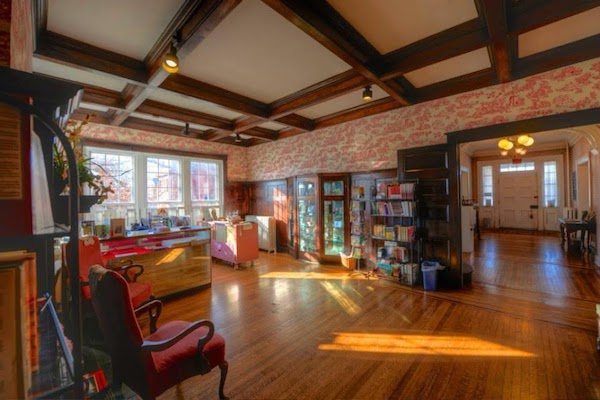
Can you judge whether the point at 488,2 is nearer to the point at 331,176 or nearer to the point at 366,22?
the point at 366,22

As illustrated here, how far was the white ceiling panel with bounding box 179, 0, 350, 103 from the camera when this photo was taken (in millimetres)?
2680

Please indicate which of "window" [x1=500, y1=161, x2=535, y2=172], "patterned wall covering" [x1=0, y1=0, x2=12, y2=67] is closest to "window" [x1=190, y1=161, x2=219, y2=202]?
"patterned wall covering" [x1=0, y1=0, x2=12, y2=67]

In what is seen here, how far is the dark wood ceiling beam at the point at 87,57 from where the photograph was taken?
281 centimetres

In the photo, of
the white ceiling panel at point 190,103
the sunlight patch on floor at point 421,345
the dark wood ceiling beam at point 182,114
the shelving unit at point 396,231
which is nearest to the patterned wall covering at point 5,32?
the sunlight patch on floor at point 421,345

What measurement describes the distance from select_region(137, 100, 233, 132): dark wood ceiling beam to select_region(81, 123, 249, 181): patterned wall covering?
1262mm

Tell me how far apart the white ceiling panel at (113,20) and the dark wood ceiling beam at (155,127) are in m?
2.86

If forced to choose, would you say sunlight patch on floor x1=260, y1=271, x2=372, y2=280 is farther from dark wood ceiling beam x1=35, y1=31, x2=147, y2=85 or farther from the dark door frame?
dark wood ceiling beam x1=35, y1=31, x2=147, y2=85

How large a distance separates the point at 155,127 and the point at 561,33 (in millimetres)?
6925

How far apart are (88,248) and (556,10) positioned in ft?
17.4

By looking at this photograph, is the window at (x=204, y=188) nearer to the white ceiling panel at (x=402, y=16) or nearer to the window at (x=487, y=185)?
the white ceiling panel at (x=402, y=16)

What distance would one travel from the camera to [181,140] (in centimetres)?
653

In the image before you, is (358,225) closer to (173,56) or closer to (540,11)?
(540,11)

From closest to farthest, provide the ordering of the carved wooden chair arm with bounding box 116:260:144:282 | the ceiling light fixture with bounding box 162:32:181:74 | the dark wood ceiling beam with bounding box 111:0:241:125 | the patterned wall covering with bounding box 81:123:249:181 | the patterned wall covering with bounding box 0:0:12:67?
the patterned wall covering with bounding box 0:0:12:67, the dark wood ceiling beam with bounding box 111:0:241:125, the ceiling light fixture with bounding box 162:32:181:74, the carved wooden chair arm with bounding box 116:260:144:282, the patterned wall covering with bounding box 81:123:249:181

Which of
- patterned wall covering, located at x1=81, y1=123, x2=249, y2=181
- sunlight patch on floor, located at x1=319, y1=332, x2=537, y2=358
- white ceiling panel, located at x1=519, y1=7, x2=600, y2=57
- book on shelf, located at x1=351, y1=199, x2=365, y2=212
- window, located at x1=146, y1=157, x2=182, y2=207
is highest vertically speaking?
white ceiling panel, located at x1=519, y1=7, x2=600, y2=57
